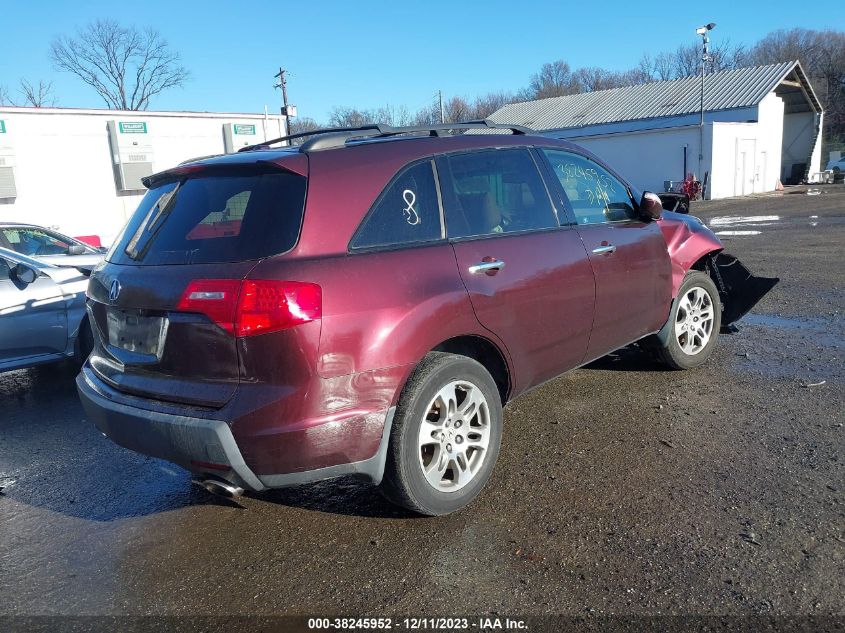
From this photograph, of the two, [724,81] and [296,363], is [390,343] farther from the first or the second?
[724,81]

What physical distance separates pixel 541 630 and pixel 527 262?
1937mm

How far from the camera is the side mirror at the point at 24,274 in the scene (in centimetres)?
593

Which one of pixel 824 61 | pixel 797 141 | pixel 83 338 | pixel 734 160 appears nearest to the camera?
pixel 83 338

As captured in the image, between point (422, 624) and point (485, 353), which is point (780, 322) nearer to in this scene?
point (485, 353)

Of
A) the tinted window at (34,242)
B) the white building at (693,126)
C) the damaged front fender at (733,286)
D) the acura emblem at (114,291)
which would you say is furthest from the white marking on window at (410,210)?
the white building at (693,126)

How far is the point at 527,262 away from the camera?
12.3 ft

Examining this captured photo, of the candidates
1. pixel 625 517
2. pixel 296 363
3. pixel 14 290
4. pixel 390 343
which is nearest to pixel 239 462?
pixel 296 363

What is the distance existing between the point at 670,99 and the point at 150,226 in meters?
38.9

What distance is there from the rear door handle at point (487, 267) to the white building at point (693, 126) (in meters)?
31.9

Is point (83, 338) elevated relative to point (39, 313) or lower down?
lower down

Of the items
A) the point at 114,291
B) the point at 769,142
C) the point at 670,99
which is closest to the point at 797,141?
the point at 769,142

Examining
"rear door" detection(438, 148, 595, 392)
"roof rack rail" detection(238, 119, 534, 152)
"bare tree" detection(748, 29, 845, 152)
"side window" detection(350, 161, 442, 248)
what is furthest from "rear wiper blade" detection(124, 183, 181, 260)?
"bare tree" detection(748, 29, 845, 152)

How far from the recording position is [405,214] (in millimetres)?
3326

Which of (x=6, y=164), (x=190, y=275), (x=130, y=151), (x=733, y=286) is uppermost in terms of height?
(x=130, y=151)
